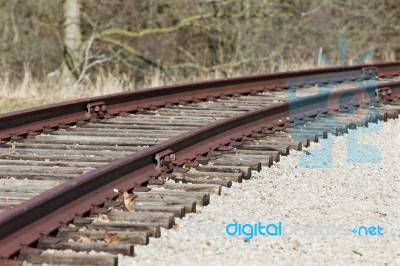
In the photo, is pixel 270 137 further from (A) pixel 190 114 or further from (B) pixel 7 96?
(B) pixel 7 96

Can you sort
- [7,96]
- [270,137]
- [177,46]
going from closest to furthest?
[270,137] → [7,96] → [177,46]

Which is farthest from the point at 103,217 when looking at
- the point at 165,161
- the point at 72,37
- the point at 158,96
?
the point at 72,37

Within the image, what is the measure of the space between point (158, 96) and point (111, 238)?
6.84 metres

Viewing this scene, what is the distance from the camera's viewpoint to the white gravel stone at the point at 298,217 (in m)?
4.84

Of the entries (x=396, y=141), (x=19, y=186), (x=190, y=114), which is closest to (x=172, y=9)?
(x=190, y=114)

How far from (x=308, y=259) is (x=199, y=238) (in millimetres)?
676

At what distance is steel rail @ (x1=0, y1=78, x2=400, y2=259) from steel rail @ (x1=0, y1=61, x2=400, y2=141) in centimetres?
190

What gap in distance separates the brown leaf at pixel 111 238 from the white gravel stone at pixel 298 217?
151 millimetres

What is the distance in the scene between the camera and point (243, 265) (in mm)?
4645

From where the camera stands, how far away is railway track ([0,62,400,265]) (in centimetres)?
500

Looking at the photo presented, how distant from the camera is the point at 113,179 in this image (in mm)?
6145
